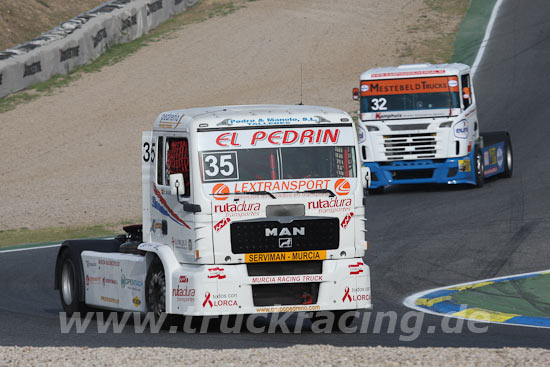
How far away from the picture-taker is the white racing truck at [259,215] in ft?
37.8

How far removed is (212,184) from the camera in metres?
11.6

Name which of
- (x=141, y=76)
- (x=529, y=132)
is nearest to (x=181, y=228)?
(x=529, y=132)

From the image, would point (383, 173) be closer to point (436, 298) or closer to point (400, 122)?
point (400, 122)

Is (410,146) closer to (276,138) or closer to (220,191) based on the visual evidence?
(276,138)

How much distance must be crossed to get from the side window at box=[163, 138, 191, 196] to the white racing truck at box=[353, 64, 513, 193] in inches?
495

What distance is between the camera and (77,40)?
3872cm

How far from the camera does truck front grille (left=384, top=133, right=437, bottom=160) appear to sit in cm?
2430

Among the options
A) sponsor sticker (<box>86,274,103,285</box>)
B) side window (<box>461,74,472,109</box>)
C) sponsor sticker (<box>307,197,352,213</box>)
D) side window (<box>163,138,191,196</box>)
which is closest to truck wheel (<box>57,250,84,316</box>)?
sponsor sticker (<box>86,274,103,285</box>)

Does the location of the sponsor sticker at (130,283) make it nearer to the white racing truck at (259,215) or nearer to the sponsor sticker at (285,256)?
the white racing truck at (259,215)

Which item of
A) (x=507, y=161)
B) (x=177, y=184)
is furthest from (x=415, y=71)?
(x=177, y=184)

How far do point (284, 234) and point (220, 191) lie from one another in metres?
0.85

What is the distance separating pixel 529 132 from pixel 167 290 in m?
20.8

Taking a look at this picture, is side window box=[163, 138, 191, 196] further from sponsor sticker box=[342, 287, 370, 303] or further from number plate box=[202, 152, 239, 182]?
sponsor sticker box=[342, 287, 370, 303]

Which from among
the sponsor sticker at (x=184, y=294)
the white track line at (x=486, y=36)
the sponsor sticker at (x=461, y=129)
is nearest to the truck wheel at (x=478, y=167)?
the sponsor sticker at (x=461, y=129)
